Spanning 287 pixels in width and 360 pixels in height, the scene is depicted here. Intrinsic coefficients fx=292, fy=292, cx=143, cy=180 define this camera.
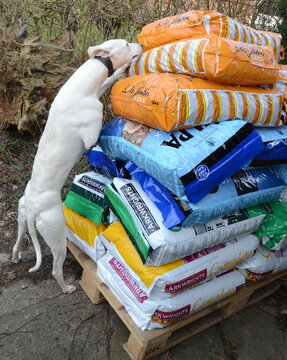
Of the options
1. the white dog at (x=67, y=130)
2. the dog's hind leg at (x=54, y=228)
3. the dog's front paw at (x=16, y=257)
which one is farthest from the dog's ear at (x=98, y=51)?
the dog's front paw at (x=16, y=257)

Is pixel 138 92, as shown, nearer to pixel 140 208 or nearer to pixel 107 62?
pixel 107 62

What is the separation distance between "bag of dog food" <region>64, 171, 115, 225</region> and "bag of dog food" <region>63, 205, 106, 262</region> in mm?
49

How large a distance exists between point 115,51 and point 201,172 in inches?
35.1

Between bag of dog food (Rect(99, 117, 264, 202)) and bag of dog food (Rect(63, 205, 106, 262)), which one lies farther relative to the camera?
bag of dog food (Rect(63, 205, 106, 262))

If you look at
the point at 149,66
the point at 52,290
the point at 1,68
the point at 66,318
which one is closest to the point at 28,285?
the point at 52,290

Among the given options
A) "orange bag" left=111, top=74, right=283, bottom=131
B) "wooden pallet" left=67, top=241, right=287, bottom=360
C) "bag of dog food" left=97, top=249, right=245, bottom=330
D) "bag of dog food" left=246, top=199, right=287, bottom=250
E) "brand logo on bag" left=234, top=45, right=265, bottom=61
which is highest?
"brand logo on bag" left=234, top=45, right=265, bottom=61

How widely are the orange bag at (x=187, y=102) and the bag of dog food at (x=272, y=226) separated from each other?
1.92ft

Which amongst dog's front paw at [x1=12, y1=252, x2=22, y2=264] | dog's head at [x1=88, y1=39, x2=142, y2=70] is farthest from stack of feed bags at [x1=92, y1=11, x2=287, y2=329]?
dog's front paw at [x1=12, y1=252, x2=22, y2=264]

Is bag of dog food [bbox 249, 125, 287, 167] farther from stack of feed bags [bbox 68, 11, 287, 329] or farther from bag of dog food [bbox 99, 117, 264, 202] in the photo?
bag of dog food [bbox 99, 117, 264, 202]

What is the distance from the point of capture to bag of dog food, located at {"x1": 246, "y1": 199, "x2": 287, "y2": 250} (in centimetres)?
196

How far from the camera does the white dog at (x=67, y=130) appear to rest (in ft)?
5.35

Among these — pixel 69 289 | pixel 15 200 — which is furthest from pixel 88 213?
pixel 15 200

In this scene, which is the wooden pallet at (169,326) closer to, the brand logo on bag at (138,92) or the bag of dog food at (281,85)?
the brand logo on bag at (138,92)

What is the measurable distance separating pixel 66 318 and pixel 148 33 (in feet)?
6.79
